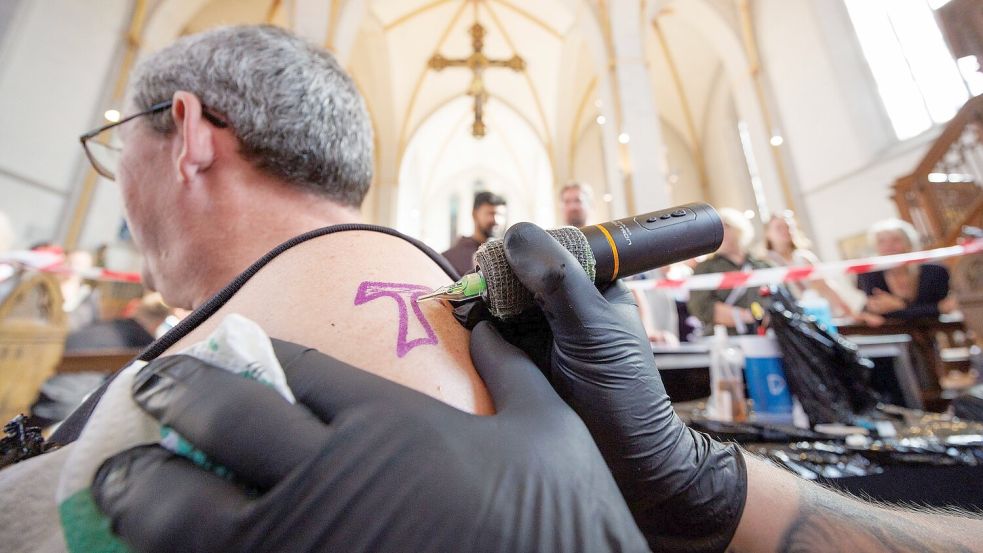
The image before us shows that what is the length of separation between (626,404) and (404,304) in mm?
326

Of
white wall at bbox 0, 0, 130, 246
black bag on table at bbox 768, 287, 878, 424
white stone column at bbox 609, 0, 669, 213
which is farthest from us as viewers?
white stone column at bbox 609, 0, 669, 213

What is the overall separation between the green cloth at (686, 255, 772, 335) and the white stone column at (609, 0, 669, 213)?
287 centimetres

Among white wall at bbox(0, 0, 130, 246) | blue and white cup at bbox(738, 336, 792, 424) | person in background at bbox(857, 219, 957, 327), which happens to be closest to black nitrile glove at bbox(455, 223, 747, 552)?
blue and white cup at bbox(738, 336, 792, 424)

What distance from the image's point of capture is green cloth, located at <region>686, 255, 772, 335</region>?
9.90ft

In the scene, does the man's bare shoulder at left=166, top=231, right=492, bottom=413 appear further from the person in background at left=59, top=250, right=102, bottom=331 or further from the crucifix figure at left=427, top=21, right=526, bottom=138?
the crucifix figure at left=427, top=21, right=526, bottom=138

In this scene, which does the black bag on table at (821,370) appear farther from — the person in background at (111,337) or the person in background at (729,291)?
the person in background at (111,337)

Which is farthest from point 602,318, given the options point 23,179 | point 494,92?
point 494,92

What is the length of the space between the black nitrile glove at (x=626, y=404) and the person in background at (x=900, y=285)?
3.72m

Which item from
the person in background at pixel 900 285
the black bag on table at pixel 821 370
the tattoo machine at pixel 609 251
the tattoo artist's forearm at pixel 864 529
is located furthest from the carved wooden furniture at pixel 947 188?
the tattoo machine at pixel 609 251

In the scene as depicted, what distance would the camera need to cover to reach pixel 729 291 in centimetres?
318

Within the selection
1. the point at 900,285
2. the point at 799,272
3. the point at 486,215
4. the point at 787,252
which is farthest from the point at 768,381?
the point at 900,285

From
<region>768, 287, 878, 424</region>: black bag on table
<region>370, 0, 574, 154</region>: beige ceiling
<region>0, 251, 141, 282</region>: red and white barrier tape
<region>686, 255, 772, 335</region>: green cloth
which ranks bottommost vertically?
<region>768, 287, 878, 424</region>: black bag on table

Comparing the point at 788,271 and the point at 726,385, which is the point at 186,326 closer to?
the point at 726,385

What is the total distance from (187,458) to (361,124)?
0.82 metres
